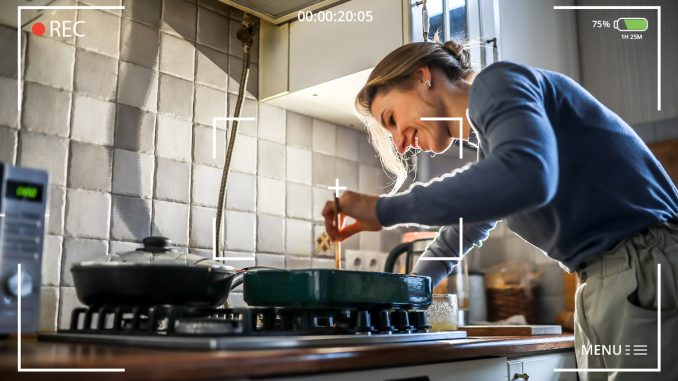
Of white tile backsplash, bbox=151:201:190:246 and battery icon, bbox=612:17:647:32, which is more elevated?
battery icon, bbox=612:17:647:32

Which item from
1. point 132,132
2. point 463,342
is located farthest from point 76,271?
point 463,342

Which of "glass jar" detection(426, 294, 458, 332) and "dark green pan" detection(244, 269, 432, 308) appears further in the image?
"glass jar" detection(426, 294, 458, 332)

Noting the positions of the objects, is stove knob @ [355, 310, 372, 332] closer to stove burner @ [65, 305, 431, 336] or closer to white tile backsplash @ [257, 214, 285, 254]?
stove burner @ [65, 305, 431, 336]

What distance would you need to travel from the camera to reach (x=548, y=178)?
2.78 ft

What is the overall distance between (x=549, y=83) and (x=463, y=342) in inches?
16.6

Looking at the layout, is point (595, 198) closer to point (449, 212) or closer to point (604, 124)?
point (604, 124)

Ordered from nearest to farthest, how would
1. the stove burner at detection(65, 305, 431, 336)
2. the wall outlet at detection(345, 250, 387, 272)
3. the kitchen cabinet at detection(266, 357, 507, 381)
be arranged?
the kitchen cabinet at detection(266, 357, 507, 381) < the stove burner at detection(65, 305, 431, 336) < the wall outlet at detection(345, 250, 387, 272)

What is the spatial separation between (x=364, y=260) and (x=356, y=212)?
1.00 m

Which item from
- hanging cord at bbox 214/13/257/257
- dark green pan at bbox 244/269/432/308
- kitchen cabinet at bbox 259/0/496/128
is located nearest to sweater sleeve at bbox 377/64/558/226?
dark green pan at bbox 244/269/432/308

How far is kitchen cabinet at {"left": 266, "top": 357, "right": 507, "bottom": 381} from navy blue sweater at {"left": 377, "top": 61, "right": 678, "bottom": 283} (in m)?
0.20

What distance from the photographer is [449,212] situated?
2.86ft

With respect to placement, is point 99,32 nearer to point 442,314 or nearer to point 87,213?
point 87,213

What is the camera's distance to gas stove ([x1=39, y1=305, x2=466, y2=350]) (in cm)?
80

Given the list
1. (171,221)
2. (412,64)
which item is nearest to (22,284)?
(171,221)
